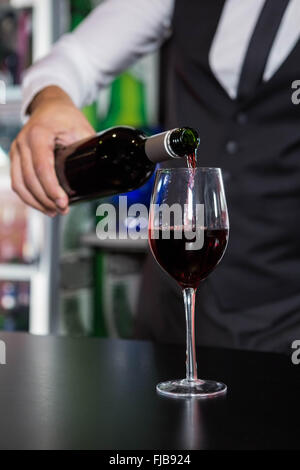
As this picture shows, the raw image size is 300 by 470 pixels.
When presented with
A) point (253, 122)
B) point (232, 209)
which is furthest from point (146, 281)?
point (253, 122)

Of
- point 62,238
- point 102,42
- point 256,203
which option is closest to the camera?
point 256,203

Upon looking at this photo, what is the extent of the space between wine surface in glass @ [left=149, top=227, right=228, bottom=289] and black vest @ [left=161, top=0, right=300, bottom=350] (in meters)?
0.42

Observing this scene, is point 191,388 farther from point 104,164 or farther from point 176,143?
point 104,164

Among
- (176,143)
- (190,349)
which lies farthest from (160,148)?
(190,349)

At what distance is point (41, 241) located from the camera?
2.90 metres

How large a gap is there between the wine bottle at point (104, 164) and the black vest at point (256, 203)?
247mm

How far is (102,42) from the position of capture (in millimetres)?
1411

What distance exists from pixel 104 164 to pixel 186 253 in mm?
332

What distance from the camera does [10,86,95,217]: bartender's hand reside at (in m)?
1.05

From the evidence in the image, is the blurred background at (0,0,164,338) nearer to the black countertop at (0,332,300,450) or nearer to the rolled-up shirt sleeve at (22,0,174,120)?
the rolled-up shirt sleeve at (22,0,174,120)

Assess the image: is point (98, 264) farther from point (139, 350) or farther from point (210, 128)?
point (139, 350)

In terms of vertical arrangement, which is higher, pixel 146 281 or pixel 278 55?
pixel 278 55

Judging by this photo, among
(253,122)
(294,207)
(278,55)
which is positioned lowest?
(294,207)

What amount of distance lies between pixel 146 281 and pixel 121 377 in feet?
2.20
